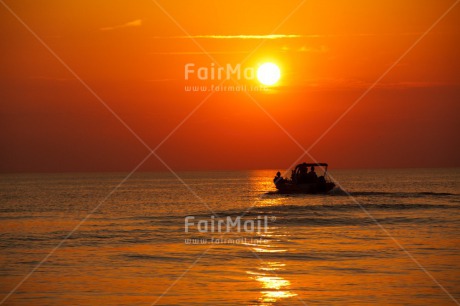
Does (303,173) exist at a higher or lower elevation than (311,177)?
higher

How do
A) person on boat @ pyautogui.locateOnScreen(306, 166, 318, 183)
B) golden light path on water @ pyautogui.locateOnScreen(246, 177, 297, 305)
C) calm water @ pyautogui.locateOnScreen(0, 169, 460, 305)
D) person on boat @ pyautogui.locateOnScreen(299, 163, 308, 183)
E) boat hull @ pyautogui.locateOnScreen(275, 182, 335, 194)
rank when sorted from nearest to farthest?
golden light path on water @ pyautogui.locateOnScreen(246, 177, 297, 305) < calm water @ pyautogui.locateOnScreen(0, 169, 460, 305) < person on boat @ pyautogui.locateOnScreen(299, 163, 308, 183) < boat hull @ pyautogui.locateOnScreen(275, 182, 335, 194) < person on boat @ pyautogui.locateOnScreen(306, 166, 318, 183)

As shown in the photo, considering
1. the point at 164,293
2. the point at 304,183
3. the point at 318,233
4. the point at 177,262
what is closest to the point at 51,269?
the point at 177,262

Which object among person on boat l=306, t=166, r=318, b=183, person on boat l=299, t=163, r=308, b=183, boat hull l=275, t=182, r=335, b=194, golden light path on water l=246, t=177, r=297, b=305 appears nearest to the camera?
golden light path on water l=246, t=177, r=297, b=305

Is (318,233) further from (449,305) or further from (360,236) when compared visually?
(449,305)

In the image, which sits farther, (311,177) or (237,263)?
(311,177)

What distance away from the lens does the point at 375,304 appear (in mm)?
20984

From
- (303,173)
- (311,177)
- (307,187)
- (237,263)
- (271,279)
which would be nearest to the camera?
(271,279)

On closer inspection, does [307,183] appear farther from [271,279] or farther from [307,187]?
[271,279]

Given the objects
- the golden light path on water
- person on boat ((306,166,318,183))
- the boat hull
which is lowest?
the golden light path on water

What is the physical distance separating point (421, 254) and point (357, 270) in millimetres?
5578

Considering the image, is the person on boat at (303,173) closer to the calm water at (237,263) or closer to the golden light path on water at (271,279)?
the calm water at (237,263)

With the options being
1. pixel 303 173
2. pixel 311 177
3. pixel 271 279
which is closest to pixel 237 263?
pixel 271 279

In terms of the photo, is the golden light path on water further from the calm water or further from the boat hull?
the boat hull

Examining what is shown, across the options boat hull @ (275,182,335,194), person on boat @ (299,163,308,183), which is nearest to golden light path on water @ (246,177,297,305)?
person on boat @ (299,163,308,183)
